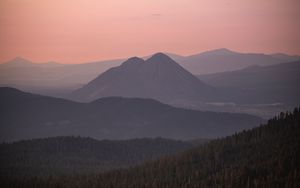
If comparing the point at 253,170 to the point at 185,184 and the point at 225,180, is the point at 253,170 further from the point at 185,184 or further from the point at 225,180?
the point at 185,184

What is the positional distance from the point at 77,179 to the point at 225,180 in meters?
32.3

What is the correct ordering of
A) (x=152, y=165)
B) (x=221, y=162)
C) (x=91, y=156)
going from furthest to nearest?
(x=91, y=156), (x=152, y=165), (x=221, y=162)

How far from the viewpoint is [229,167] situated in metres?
105

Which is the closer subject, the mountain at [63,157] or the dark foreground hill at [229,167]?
the dark foreground hill at [229,167]

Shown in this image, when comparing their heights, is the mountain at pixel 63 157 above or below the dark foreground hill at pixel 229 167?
below

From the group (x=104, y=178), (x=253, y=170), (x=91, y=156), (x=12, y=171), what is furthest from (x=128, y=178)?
(x=91, y=156)

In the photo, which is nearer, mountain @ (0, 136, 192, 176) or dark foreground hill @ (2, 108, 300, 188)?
dark foreground hill @ (2, 108, 300, 188)

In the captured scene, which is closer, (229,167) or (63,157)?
(229,167)

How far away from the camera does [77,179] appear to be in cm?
11675

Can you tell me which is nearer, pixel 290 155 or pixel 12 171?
pixel 290 155

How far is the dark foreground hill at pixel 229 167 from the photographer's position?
91.7m

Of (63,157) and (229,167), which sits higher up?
(229,167)

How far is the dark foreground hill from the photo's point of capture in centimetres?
9169

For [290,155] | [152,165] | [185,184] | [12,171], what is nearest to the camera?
[290,155]
